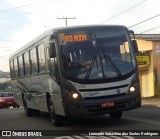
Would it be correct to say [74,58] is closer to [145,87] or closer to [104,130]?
[104,130]

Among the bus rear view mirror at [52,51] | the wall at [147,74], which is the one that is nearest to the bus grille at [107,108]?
the bus rear view mirror at [52,51]

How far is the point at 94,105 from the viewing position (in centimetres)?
1303

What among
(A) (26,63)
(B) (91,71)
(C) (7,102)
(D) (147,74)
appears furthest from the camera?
(D) (147,74)

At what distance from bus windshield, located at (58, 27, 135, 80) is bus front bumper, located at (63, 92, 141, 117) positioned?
0.69 metres

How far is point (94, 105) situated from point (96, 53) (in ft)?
5.37

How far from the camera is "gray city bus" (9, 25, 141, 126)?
13.1 metres

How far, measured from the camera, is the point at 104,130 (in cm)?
1290

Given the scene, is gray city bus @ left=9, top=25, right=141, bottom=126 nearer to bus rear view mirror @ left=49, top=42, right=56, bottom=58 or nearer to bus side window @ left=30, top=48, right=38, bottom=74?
bus rear view mirror @ left=49, top=42, right=56, bottom=58

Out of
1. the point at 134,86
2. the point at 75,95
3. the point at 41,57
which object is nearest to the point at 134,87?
the point at 134,86

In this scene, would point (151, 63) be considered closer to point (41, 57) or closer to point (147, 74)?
point (147, 74)

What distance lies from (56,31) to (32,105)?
20.7 ft

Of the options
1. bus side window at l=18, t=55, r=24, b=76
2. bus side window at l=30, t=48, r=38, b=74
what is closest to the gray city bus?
bus side window at l=30, t=48, r=38, b=74

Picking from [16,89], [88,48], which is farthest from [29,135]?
[16,89]

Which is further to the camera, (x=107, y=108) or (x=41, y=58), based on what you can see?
(x=41, y=58)
